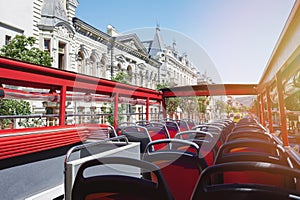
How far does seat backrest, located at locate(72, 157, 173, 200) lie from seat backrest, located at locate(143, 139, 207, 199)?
0.60m

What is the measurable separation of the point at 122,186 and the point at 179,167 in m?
0.80

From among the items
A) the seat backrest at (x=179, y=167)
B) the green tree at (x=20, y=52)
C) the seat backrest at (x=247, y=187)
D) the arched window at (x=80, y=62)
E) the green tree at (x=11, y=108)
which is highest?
the arched window at (x=80, y=62)

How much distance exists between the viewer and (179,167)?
1.65 m

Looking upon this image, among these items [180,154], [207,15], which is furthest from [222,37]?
[180,154]

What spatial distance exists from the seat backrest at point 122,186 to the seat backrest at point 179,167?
60 cm

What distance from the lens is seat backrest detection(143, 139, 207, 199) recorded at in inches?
61.2

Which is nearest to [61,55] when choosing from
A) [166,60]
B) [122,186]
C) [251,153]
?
[251,153]

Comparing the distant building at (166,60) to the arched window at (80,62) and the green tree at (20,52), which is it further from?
the green tree at (20,52)

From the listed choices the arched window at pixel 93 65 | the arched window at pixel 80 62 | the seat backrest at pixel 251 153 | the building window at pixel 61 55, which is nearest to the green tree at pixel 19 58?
the building window at pixel 61 55

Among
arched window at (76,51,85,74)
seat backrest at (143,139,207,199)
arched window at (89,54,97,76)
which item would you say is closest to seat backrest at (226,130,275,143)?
seat backrest at (143,139,207,199)

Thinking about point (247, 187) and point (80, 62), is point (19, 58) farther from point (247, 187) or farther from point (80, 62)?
point (247, 187)

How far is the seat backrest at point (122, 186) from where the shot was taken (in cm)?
91

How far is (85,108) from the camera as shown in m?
14.3

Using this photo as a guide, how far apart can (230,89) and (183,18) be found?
346cm
